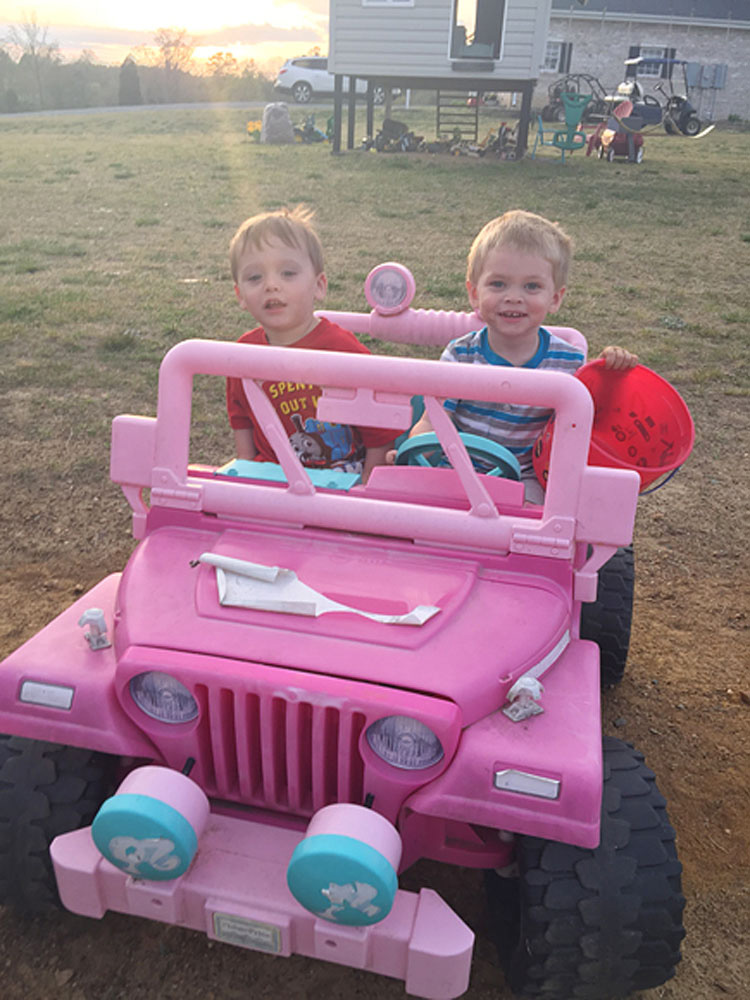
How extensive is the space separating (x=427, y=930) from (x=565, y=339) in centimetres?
205

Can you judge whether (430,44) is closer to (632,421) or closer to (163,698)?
(632,421)

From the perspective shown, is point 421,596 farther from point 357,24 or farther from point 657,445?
point 357,24

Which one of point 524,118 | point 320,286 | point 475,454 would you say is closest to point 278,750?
point 475,454

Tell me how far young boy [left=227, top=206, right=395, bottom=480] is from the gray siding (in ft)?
49.7

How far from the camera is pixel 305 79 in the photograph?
89.6 ft

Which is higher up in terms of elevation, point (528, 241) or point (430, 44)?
point (430, 44)

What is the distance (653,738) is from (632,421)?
1033mm

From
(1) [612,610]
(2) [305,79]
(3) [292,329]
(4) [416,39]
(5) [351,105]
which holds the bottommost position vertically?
(1) [612,610]

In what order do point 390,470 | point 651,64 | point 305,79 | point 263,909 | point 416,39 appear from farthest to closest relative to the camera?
point 651,64, point 305,79, point 416,39, point 390,470, point 263,909

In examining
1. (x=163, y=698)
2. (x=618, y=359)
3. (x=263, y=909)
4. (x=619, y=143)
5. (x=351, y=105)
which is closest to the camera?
(x=263, y=909)

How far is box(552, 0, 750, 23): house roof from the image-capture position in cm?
3070

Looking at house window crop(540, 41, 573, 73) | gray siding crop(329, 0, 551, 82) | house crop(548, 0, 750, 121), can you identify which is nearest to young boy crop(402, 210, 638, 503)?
gray siding crop(329, 0, 551, 82)

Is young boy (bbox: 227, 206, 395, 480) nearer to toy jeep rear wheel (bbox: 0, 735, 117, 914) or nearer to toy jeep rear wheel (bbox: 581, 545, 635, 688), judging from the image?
toy jeep rear wheel (bbox: 581, 545, 635, 688)

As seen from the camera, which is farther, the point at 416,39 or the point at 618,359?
the point at 416,39
